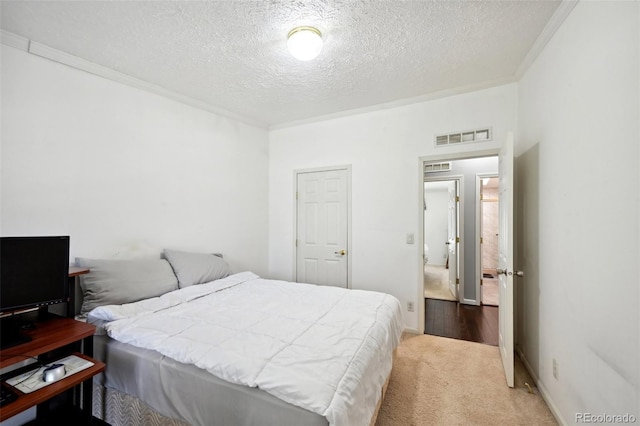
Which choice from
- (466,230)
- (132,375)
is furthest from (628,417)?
(466,230)

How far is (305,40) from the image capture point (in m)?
1.88

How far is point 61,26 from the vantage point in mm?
1873

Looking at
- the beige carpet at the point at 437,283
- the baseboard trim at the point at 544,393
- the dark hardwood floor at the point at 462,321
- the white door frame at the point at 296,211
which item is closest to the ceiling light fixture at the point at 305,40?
the white door frame at the point at 296,211

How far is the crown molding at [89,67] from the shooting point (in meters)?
1.92

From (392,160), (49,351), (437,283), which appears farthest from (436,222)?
(49,351)

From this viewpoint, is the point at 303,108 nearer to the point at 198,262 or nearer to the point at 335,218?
the point at 335,218

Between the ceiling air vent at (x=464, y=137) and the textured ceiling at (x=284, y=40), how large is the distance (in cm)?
50

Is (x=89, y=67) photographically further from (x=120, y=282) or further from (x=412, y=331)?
(x=412, y=331)

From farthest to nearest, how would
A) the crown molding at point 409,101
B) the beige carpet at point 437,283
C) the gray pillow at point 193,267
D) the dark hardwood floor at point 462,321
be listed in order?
the beige carpet at point 437,283
the dark hardwood floor at point 462,321
the crown molding at point 409,101
the gray pillow at point 193,267

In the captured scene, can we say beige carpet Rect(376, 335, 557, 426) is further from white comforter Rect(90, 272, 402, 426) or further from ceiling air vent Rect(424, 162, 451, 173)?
ceiling air vent Rect(424, 162, 451, 173)

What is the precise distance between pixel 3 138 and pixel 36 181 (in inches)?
12.8

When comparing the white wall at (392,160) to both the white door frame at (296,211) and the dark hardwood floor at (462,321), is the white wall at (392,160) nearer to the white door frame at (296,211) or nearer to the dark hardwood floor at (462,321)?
the white door frame at (296,211)

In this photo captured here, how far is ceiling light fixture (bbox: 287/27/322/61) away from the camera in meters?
1.88

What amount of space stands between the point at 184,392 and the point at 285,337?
0.56 metres
